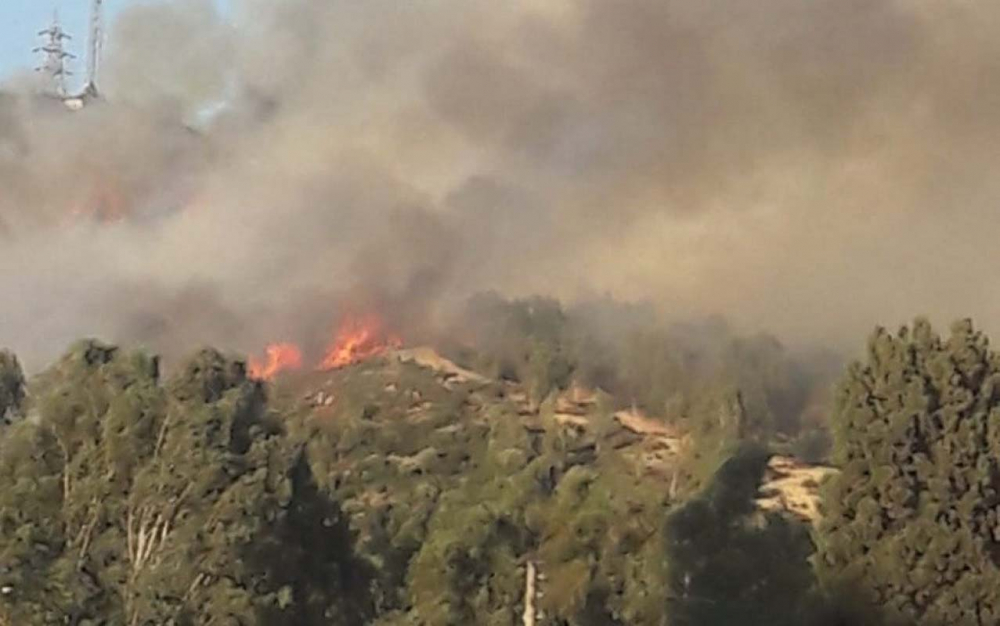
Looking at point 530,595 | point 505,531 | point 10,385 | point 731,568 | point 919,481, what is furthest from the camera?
point 10,385

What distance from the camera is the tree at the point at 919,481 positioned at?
4750 centimetres

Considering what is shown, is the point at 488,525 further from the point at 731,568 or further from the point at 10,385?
the point at 10,385

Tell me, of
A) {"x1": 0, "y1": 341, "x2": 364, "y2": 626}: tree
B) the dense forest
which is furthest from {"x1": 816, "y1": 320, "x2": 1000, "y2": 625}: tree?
{"x1": 0, "y1": 341, "x2": 364, "y2": 626}: tree

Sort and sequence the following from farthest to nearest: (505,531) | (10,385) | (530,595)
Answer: (10,385) → (505,531) → (530,595)

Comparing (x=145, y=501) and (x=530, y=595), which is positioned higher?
(x=145, y=501)

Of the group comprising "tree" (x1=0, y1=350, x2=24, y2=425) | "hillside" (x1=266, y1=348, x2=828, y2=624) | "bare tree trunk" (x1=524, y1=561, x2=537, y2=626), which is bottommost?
"bare tree trunk" (x1=524, y1=561, x2=537, y2=626)

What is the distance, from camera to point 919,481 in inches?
1944

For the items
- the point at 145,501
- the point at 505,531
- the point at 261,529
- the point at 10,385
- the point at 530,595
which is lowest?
the point at 530,595

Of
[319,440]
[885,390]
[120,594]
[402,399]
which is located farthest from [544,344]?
[120,594]

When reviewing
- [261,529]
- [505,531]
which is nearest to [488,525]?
[505,531]

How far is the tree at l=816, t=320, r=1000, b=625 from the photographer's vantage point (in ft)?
156

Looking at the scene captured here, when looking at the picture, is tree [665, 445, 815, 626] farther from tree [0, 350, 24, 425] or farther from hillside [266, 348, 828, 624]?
tree [0, 350, 24, 425]

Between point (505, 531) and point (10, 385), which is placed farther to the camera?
point (10, 385)

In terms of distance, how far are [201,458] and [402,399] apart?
10031 cm
